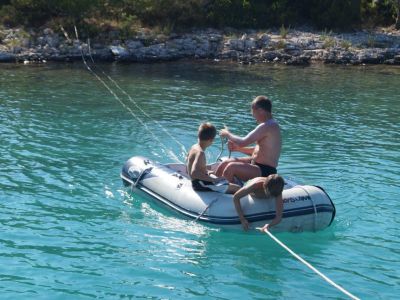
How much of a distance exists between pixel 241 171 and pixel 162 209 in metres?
1.53

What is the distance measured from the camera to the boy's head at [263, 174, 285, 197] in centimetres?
989

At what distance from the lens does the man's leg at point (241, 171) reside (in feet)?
36.2

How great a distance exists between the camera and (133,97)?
21.9m

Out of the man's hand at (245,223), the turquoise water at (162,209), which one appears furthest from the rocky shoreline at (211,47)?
the man's hand at (245,223)

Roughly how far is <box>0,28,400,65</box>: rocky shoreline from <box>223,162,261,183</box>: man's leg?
19.5m

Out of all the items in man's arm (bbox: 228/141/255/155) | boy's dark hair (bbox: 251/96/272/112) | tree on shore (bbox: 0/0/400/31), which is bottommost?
man's arm (bbox: 228/141/255/155)

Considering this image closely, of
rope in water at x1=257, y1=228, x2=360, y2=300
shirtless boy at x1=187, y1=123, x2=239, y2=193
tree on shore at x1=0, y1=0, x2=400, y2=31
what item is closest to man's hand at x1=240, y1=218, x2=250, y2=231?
rope in water at x1=257, y1=228, x2=360, y2=300

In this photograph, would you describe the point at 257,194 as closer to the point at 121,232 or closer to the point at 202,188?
the point at 202,188

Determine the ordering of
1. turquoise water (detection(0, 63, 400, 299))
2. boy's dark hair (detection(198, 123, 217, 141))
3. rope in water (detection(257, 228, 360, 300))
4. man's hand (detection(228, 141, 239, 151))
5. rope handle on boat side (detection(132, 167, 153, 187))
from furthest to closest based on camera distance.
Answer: rope handle on boat side (detection(132, 167, 153, 187)) < man's hand (detection(228, 141, 239, 151)) < boy's dark hair (detection(198, 123, 217, 141)) < turquoise water (detection(0, 63, 400, 299)) < rope in water (detection(257, 228, 360, 300))

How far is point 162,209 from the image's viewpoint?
11523mm

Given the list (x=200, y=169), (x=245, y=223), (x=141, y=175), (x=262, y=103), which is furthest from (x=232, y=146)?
(x=141, y=175)

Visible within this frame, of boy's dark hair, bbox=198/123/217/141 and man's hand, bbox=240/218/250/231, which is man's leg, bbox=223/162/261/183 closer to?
boy's dark hair, bbox=198/123/217/141

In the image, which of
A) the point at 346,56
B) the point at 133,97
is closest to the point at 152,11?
the point at 346,56

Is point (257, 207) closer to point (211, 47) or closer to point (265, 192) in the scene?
point (265, 192)
